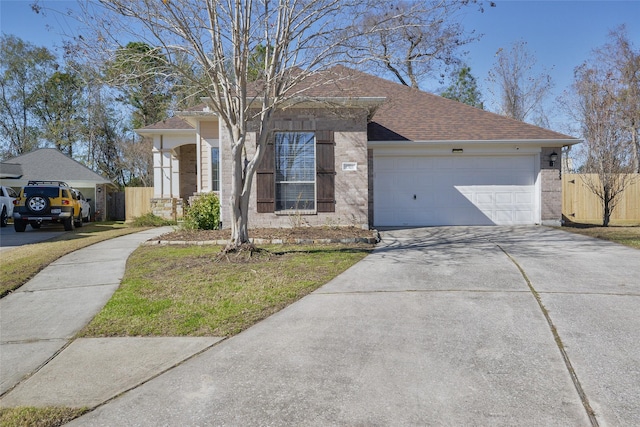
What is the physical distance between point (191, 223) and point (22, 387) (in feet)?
27.4

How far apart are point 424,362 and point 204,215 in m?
9.04

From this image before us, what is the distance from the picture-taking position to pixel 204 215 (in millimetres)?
11672

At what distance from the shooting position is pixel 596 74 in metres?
20.8

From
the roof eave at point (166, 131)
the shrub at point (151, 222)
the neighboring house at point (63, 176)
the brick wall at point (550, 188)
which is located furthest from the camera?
the neighboring house at point (63, 176)

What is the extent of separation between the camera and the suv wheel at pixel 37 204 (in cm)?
1495

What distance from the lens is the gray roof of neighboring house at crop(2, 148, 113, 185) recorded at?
74.8 feet

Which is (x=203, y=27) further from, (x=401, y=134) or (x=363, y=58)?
(x=401, y=134)

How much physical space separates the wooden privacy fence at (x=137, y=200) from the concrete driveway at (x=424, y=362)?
17055mm

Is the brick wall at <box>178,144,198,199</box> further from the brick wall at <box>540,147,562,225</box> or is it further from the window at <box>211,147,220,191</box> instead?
the brick wall at <box>540,147,562,225</box>

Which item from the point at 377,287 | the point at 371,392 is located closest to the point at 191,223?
the point at 377,287

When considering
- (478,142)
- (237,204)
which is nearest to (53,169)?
(237,204)

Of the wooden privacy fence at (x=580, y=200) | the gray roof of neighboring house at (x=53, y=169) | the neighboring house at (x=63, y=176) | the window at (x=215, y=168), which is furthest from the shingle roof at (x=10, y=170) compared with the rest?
the wooden privacy fence at (x=580, y=200)

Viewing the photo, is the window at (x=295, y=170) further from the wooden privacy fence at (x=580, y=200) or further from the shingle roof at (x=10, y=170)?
the shingle roof at (x=10, y=170)

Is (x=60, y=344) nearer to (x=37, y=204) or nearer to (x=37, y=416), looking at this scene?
(x=37, y=416)
